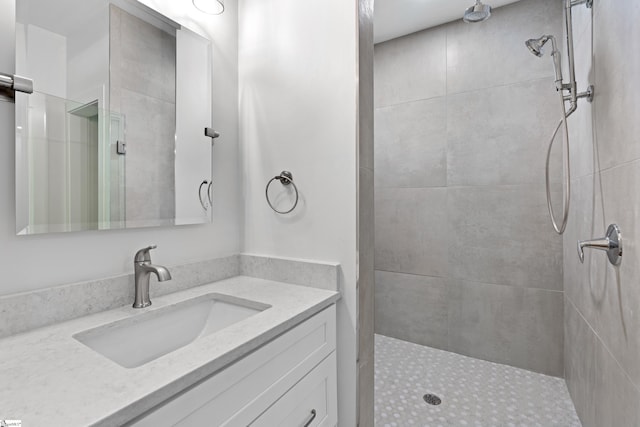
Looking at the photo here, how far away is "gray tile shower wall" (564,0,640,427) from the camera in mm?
978

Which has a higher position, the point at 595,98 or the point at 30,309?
the point at 595,98

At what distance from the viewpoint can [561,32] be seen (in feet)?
6.19

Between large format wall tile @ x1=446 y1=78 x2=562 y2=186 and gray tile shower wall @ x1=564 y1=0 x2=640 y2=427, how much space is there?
26 cm

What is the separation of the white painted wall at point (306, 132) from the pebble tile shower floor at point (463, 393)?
2.20 ft

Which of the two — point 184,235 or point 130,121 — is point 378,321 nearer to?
point 184,235

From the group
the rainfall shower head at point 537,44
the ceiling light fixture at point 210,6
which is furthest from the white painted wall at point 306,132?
the rainfall shower head at point 537,44

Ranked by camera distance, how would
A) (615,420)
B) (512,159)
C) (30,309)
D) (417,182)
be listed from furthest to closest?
(417,182), (512,159), (615,420), (30,309)

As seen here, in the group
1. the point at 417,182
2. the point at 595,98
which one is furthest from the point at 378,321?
the point at 595,98

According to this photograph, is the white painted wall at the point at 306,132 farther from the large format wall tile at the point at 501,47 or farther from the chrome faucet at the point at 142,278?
the large format wall tile at the point at 501,47

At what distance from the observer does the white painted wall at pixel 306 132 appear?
3.98 ft

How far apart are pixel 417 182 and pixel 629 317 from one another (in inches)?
59.9

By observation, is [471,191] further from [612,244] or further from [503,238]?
[612,244]

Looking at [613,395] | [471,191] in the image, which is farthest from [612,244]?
[471,191]

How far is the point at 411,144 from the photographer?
2.40m
